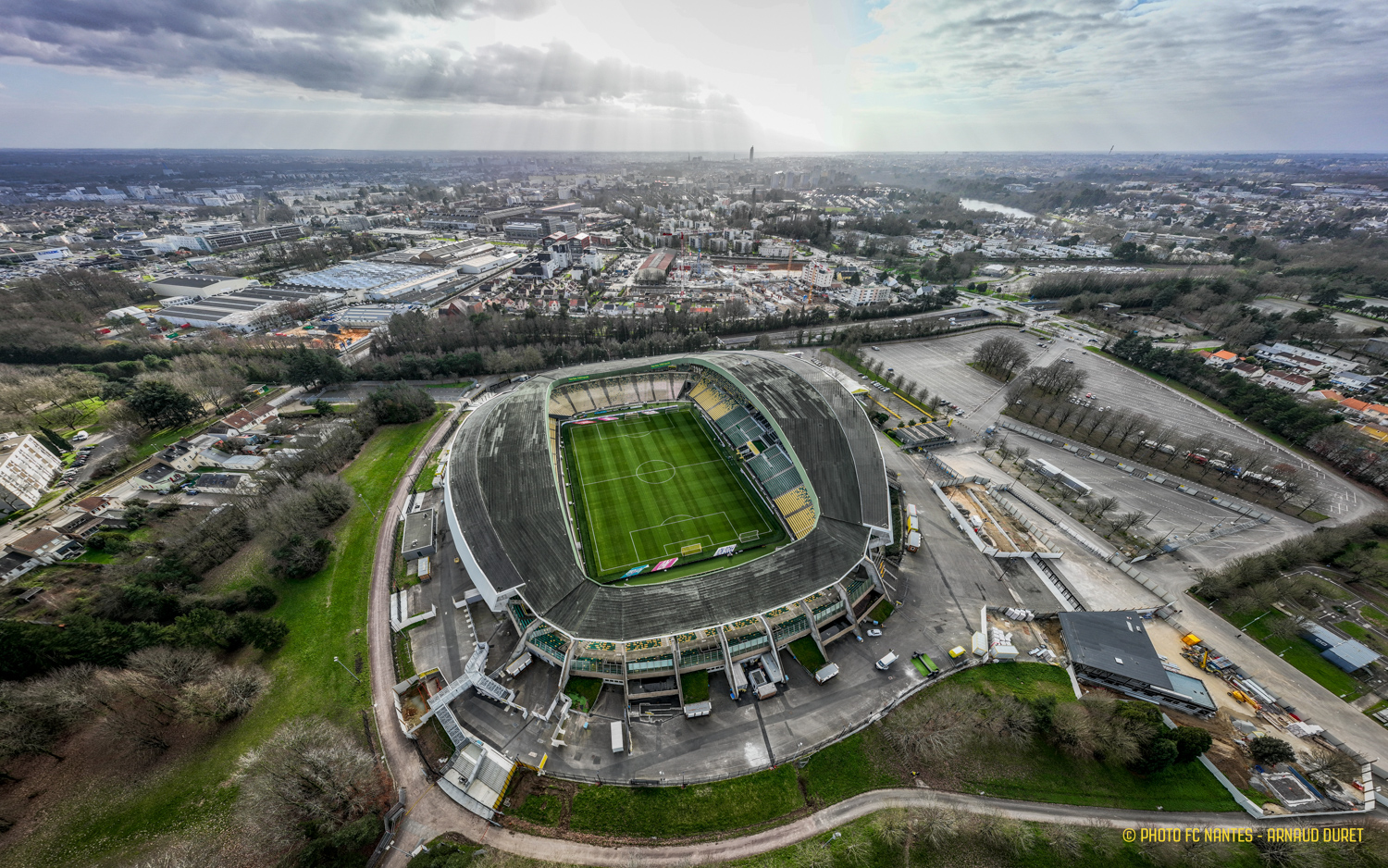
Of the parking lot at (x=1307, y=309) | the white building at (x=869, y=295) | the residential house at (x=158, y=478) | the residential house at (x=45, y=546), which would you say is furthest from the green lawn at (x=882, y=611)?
the parking lot at (x=1307, y=309)

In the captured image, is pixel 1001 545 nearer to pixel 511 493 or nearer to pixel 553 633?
pixel 553 633

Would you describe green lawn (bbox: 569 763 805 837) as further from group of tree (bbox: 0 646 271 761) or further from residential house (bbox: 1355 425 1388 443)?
residential house (bbox: 1355 425 1388 443)

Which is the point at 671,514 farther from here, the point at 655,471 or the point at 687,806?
the point at 687,806

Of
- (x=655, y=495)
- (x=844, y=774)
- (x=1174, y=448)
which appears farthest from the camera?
(x=1174, y=448)

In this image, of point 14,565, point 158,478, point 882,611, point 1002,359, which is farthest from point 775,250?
point 14,565

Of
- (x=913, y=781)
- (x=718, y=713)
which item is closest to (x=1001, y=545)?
(x=913, y=781)

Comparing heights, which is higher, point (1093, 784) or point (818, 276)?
point (818, 276)
